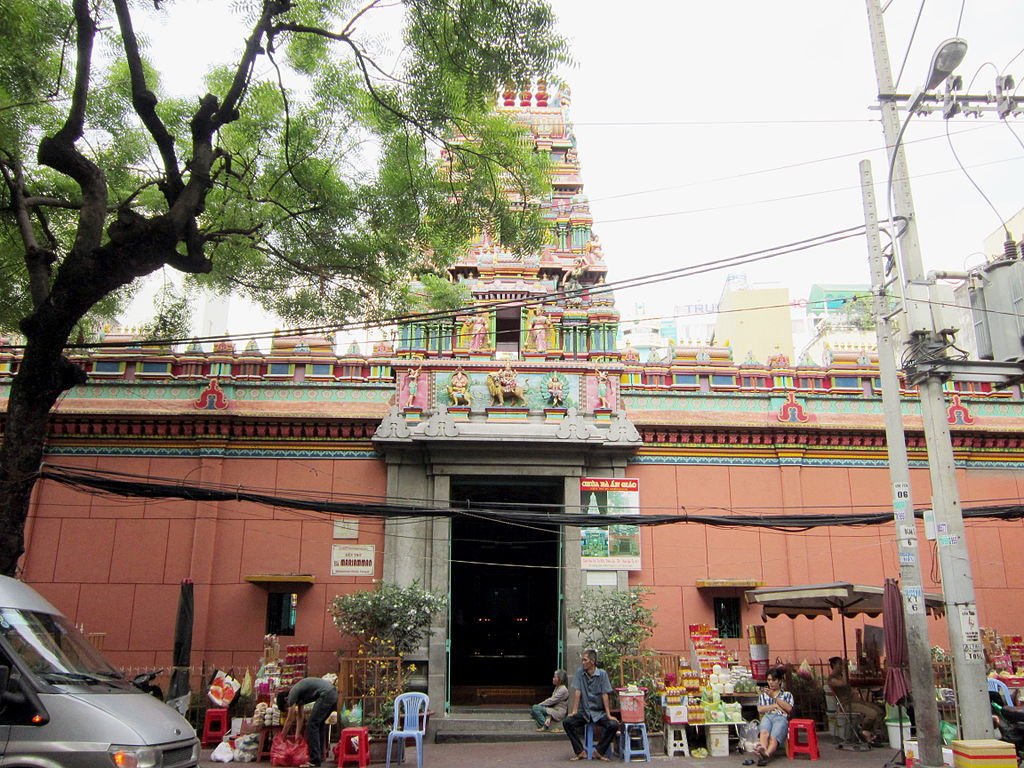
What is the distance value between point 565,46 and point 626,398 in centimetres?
762

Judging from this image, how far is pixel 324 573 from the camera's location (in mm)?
15273

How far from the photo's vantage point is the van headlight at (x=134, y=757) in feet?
21.4

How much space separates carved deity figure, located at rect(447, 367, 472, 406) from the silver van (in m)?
8.58

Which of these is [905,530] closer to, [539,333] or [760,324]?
[539,333]

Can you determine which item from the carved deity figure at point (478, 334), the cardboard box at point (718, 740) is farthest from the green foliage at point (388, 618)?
the carved deity figure at point (478, 334)

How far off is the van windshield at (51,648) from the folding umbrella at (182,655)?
4323mm

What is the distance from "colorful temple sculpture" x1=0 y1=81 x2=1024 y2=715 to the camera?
1512 cm

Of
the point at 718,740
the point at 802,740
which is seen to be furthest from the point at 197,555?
the point at 802,740

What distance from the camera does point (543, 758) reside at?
11.8m

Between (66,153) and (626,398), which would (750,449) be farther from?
(66,153)

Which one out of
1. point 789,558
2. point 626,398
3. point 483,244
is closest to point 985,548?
point 789,558

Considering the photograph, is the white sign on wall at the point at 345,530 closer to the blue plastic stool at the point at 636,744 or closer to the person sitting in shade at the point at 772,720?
the blue plastic stool at the point at 636,744

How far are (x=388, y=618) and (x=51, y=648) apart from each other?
658 centimetres

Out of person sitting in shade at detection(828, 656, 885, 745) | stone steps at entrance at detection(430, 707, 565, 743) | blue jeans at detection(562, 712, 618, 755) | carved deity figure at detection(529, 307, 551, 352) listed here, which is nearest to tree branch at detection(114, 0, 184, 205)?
carved deity figure at detection(529, 307, 551, 352)
